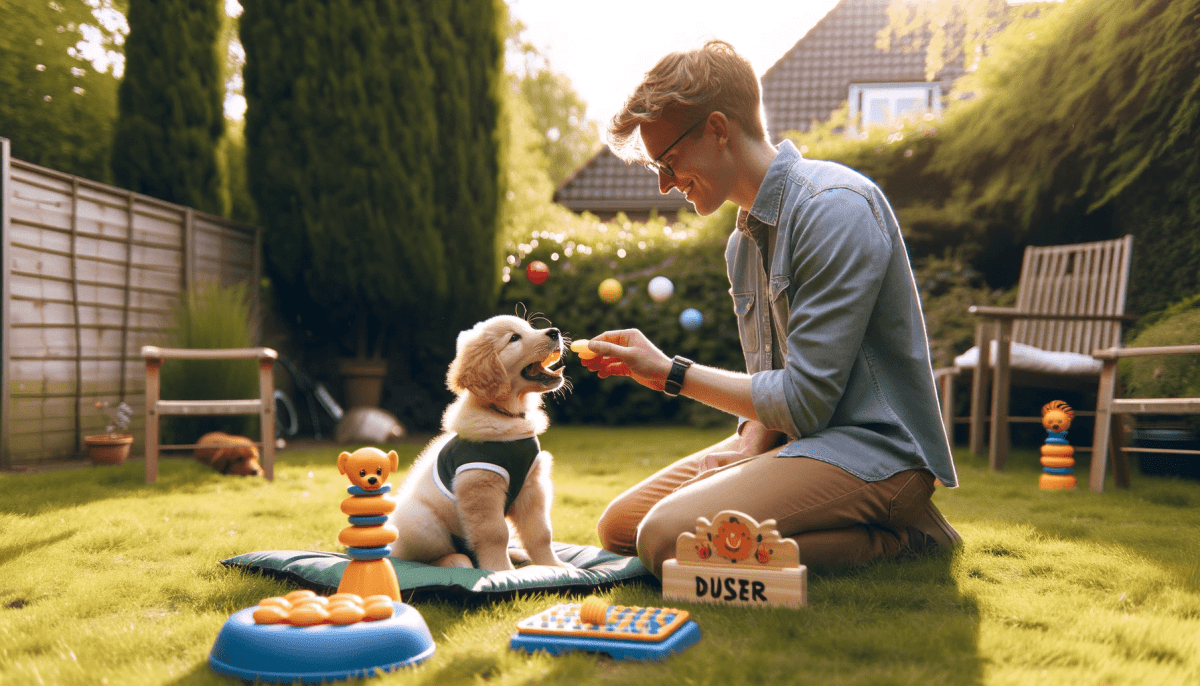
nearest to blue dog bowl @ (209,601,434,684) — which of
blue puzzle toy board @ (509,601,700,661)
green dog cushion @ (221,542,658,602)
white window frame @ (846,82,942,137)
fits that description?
blue puzzle toy board @ (509,601,700,661)

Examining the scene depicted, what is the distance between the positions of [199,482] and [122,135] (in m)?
4.29

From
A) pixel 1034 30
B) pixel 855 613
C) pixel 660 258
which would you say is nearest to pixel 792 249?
pixel 855 613

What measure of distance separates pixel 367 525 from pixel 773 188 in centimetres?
150

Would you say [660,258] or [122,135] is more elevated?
[122,135]

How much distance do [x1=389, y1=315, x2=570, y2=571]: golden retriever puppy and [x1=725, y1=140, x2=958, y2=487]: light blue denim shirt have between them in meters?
0.94

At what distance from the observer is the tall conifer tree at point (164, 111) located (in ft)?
24.2

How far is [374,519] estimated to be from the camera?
2061mm

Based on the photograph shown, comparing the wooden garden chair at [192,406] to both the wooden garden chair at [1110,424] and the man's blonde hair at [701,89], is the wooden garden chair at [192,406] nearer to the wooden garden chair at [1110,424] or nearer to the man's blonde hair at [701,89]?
the man's blonde hair at [701,89]

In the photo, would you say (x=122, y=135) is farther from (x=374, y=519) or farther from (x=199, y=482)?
(x=374, y=519)

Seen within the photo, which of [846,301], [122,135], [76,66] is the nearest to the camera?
[846,301]

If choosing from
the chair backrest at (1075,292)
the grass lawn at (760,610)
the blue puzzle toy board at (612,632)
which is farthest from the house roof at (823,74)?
the blue puzzle toy board at (612,632)

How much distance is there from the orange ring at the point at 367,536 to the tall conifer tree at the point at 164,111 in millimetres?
6522

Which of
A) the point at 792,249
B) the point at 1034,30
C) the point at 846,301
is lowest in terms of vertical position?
the point at 846,301

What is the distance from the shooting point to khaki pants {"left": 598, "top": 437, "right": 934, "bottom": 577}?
2.23 meters
